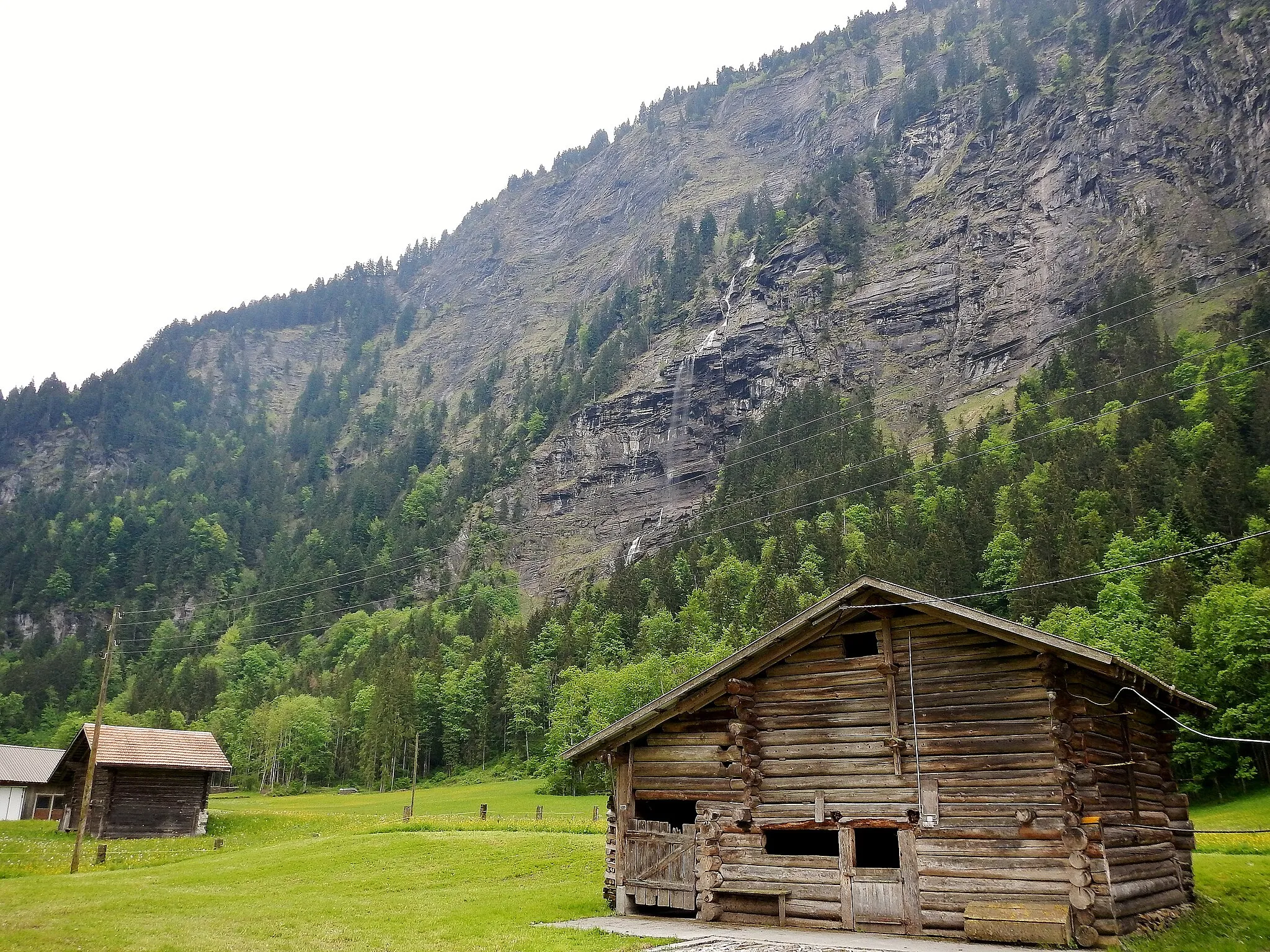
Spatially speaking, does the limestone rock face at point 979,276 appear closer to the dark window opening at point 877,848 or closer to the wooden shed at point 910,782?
the dark window opening at point 877,848

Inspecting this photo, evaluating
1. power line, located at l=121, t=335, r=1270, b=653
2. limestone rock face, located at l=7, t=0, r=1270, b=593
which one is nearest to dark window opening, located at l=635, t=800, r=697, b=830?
power line, located at l=121, t=335, r=1270, b=653

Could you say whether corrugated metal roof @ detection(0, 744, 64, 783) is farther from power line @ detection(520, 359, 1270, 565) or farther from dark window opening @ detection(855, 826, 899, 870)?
power line @ detection(520, 359, 1270, 565)

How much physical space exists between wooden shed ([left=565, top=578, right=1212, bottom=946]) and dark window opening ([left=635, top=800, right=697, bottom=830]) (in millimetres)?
402

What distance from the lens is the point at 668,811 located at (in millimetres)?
28172

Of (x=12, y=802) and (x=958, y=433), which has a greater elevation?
(x=958, y=433)

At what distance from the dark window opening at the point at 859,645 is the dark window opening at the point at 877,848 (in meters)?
8.08

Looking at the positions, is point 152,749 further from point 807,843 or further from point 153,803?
point 807,843

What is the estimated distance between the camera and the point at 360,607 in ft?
628

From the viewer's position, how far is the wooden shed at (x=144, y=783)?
182ft

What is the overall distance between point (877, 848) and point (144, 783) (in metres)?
47.5

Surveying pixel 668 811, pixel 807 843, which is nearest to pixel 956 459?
pixel 668 811

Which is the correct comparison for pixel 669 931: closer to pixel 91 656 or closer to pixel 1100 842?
pixel 1100 842

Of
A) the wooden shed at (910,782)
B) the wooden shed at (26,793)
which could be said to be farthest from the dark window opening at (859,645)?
the wooden shed at (26,793)

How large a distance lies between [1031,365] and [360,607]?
13646 cm
